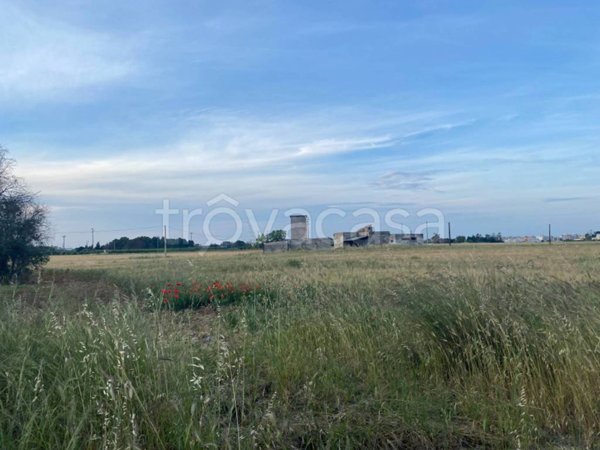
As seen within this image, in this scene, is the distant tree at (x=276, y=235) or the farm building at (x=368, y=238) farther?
the distant tree at (x=276, y=235)

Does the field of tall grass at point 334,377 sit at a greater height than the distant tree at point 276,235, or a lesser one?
lesser

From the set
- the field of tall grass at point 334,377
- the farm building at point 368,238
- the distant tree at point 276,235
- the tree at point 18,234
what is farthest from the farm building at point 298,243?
the field of tall grass at point 334,377

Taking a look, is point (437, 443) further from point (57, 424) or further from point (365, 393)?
point (57, 424)

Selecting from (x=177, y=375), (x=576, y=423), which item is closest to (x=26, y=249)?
(x=177, y=375)

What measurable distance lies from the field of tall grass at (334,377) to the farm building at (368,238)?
4992 cm

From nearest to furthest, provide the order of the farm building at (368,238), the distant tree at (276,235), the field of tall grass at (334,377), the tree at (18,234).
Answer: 1. the field of tall grass at (334,377)
2. the tree at (18,234)
3. the farm building at (368,238)
4. the distant tree at (276,235)

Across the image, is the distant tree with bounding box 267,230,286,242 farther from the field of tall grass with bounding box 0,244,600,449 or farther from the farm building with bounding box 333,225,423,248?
the field of tall grass with bounding box 0,244,600,449

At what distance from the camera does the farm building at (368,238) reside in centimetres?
5648

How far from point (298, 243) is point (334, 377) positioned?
57835 millimetres

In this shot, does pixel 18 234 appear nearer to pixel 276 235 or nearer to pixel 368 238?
pixel 368 238

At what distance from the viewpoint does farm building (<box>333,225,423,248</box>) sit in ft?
185

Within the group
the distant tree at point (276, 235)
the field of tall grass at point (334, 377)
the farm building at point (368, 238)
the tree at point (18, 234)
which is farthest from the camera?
the distant tree at point (276, 235)

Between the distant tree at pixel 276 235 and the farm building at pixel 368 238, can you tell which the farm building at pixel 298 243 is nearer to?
the farm building at pixel 368 238

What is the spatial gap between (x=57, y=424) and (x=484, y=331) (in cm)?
324
